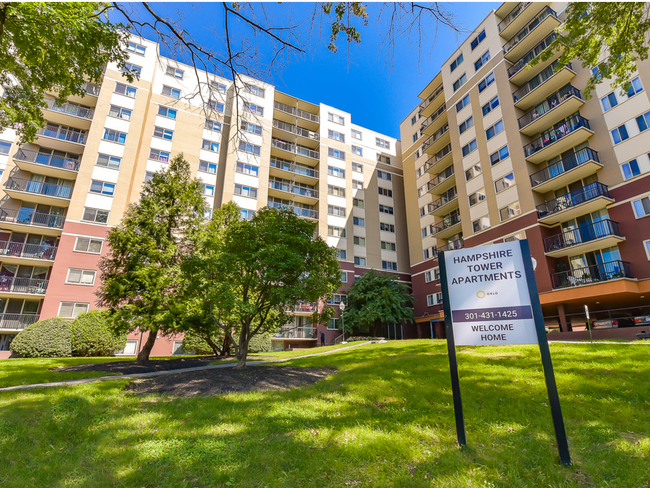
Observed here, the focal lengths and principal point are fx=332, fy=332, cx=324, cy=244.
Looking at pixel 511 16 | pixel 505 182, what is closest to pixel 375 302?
pixel 505 182

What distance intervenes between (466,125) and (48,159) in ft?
132

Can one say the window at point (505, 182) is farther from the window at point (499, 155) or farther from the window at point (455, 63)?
the window at point (455, 63)

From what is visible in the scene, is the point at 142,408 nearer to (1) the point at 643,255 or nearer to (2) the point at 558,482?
(2) the point at 558,482

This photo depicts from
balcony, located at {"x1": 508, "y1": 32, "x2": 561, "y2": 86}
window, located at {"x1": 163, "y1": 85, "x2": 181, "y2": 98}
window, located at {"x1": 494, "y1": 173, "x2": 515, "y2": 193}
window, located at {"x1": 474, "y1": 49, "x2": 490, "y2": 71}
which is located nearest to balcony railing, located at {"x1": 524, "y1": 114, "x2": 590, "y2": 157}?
window, located at {"x1": 494, "y1": 173, "x2": 515, "y2": 193}

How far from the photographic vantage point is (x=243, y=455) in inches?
196

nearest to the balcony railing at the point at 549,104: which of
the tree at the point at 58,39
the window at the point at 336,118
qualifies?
the window at the point at 336,118

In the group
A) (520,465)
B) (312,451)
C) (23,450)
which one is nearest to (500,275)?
(520,465)

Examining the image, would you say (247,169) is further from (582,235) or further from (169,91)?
(582,235)

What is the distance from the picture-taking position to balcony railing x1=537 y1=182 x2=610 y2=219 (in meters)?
22.0

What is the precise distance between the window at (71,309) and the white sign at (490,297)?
102ft

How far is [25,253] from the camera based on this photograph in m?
27.8

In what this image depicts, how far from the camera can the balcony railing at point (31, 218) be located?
28203mm

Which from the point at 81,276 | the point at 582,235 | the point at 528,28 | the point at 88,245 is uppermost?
the point at 528,28

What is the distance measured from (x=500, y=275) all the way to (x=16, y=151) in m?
39.8
